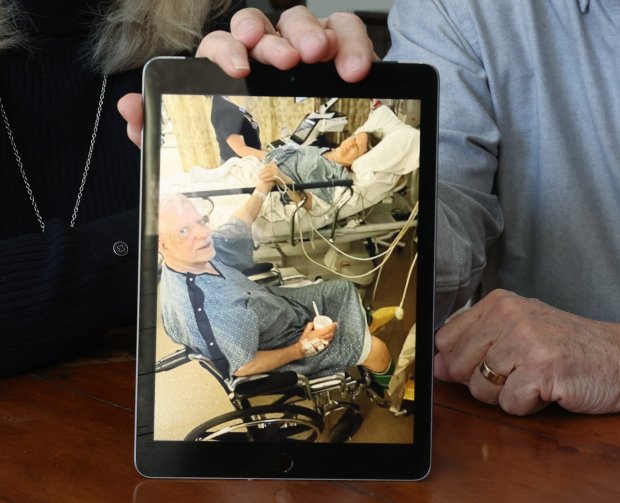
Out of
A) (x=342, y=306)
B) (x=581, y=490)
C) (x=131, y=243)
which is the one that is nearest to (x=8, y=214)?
(x=131, y=243)

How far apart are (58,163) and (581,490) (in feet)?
2.88

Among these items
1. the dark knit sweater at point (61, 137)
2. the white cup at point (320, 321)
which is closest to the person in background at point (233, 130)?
the white cup at point (320, 321)

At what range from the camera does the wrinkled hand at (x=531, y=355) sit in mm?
639

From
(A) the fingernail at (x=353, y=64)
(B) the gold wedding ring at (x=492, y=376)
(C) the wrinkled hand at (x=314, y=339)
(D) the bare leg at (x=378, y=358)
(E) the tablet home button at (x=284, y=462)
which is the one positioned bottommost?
(B) the gold wedding ring at (x=492, y=376)

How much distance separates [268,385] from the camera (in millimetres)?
507

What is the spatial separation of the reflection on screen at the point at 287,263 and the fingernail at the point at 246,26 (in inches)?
2.3

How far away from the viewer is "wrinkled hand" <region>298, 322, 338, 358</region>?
1.67ft

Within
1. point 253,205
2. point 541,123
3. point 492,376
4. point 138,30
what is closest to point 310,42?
point 253,205

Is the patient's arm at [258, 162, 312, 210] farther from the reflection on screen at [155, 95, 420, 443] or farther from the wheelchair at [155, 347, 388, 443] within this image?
the wheelchair at [155, 347, 388, 443]

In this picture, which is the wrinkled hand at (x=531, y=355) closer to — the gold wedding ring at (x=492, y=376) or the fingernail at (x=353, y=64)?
the gold wedding ring at (x=492, y=376)

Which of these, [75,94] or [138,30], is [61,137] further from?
[138,30]

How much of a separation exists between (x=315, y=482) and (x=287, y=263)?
0.47ft

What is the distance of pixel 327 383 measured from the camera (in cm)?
51

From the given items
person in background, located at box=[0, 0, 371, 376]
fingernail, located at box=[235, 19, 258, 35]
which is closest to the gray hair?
person in background, located at box=[0, 0, 371, 376]
